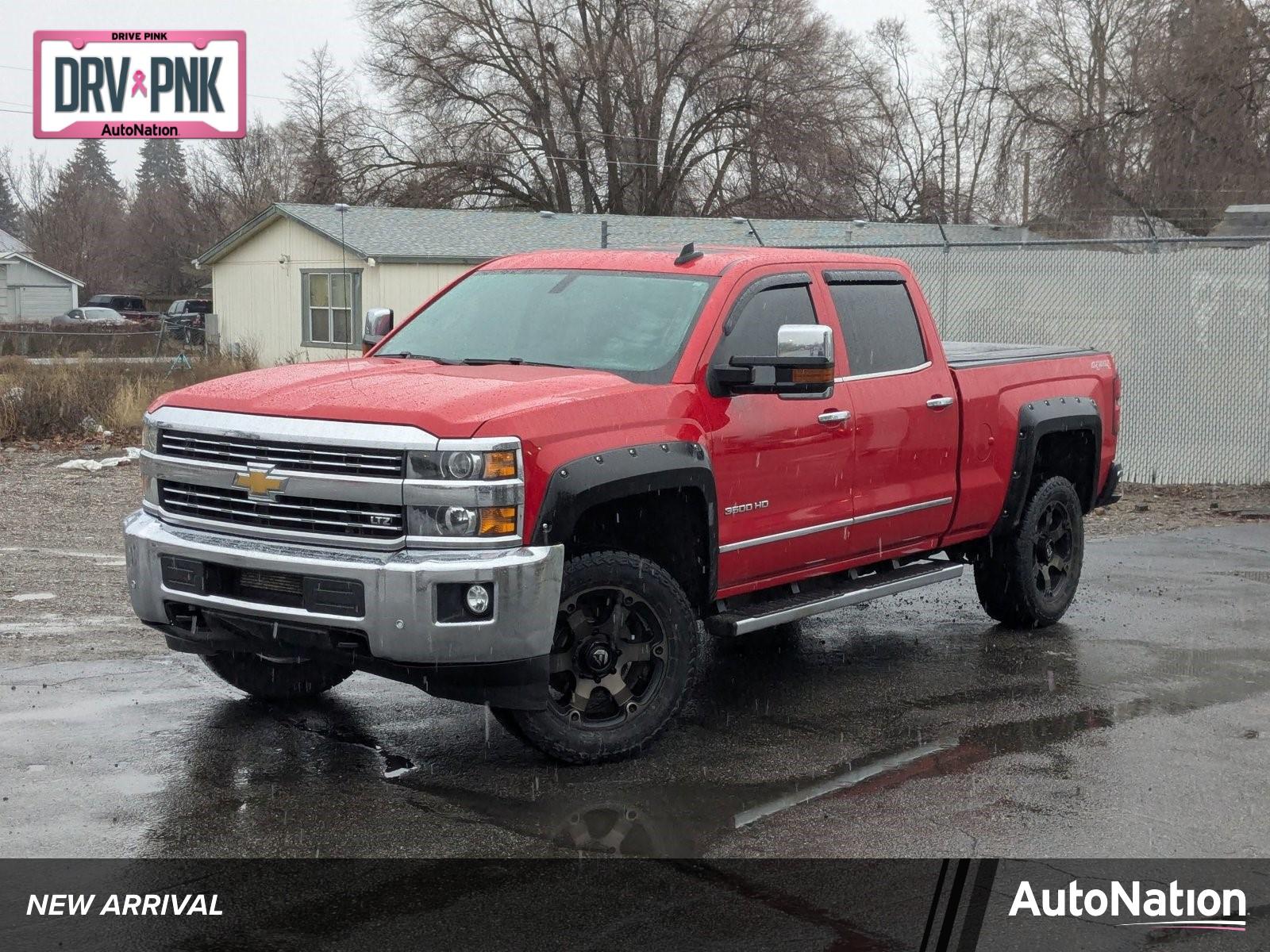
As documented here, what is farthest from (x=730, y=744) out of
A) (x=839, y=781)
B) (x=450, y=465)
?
(x=450, y=465)

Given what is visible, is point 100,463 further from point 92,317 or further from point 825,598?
point 92,317

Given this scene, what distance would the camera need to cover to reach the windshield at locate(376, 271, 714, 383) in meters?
6.46

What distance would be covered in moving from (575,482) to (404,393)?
0.76 metres

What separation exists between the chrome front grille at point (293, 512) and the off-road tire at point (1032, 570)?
168 inches

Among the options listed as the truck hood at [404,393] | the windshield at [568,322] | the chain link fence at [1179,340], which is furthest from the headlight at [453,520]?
the chain link fence at [1179,340]

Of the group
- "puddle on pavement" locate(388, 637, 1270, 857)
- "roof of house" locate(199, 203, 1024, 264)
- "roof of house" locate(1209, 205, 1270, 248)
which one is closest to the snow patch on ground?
"puddle on pavement" locate(388, 637, 1270, 857)

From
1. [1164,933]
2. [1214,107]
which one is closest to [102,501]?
[1164,933]

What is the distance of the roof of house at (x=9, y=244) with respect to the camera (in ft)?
234

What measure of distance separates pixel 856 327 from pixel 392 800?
11.0ft

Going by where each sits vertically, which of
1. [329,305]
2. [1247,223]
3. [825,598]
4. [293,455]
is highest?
[1247,223]

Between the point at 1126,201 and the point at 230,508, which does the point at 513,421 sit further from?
the point at 1126,201

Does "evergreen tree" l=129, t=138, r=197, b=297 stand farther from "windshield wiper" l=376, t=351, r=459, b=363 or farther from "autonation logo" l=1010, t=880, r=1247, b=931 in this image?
"autonation logo" l=1010, t=880, r=1247, b=931

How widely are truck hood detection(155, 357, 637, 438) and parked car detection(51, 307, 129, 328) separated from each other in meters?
52.0

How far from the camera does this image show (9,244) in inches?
2916
